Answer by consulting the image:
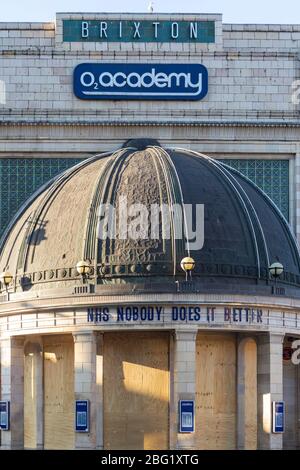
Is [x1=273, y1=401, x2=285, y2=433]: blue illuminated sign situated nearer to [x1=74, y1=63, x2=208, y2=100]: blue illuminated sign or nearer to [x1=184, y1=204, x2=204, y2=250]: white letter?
[x1=184, y1=204, x2=204, y2=250]: white letter

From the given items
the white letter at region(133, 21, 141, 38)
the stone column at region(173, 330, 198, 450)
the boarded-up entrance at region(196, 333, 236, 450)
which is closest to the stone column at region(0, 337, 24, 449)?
the stone column at region(173, 330, 198, 450)

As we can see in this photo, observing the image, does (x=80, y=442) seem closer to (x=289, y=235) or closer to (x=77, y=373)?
(x=77, y=373)

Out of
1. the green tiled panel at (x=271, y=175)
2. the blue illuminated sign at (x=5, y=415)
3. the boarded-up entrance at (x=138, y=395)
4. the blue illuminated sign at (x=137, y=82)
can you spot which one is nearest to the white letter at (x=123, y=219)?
the boarded-up entrance at (x=138, y=395)

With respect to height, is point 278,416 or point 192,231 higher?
point 192,231

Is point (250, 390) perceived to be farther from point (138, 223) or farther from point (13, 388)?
point (13, 388)

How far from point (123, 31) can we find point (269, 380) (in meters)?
21.8

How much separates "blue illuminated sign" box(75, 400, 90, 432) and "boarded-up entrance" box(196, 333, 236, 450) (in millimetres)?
5075

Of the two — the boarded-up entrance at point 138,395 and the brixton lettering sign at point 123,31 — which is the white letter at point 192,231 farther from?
the brixton lettering sign at point 123,31

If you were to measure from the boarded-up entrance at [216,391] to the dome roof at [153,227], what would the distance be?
291cm

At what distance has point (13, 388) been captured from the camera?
82.5 m

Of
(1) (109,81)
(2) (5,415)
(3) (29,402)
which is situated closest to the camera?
(2) (5,415)

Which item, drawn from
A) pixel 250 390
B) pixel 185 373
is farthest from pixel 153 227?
pixel 250 390

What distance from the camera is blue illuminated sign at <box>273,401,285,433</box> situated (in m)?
81.1

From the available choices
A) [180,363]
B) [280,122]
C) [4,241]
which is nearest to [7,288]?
[4,241]
